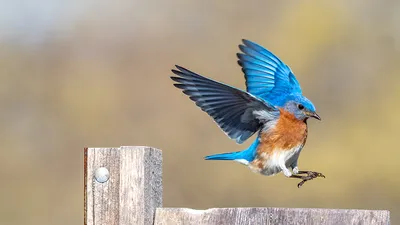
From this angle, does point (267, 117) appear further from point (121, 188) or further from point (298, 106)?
point (121, 188)

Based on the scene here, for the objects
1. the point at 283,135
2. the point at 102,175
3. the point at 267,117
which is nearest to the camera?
the point at 102,175

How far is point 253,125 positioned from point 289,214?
145 cm

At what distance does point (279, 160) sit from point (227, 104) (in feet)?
1.68

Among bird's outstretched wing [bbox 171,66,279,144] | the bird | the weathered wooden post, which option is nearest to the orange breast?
the bird

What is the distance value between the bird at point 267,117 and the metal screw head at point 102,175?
1.10 m

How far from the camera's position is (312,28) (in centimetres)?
1225

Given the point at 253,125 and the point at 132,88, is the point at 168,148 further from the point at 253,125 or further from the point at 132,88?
the point at 253,125

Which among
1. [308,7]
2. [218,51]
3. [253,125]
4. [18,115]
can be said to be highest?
[308,7]

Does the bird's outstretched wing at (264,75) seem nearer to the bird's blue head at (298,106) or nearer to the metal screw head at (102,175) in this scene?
the bird's blue head at (298,106)

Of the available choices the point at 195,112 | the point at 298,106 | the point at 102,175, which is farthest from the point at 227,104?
the point at 195,112

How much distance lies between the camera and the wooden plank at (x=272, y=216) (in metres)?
2.89

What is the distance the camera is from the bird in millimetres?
4168

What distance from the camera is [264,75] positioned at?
455cm

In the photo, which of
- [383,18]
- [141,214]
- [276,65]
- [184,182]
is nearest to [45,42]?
[184,182]
